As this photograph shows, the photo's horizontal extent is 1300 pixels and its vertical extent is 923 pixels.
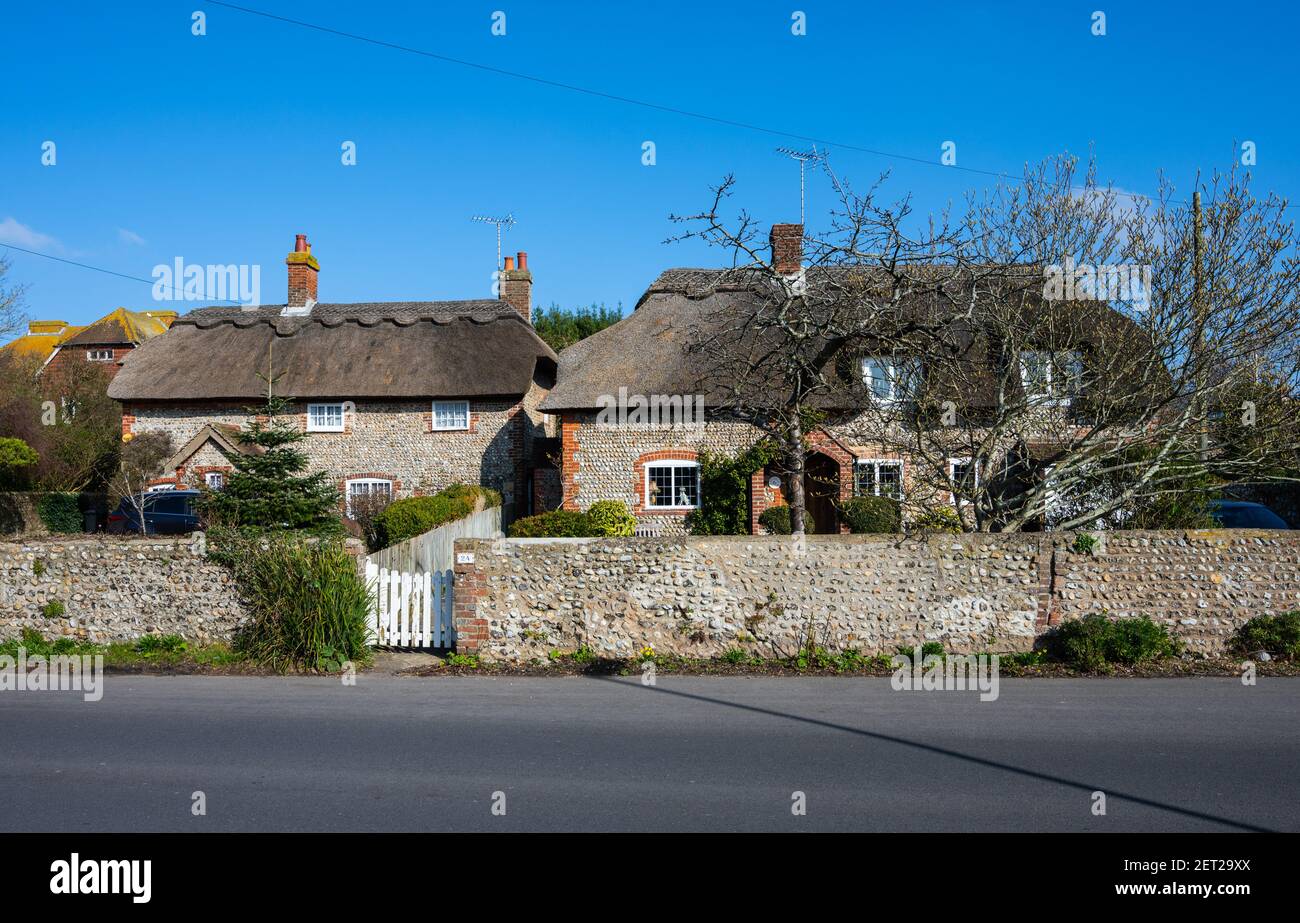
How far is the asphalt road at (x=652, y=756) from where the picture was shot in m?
5.79

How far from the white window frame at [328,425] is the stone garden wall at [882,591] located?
18.6m

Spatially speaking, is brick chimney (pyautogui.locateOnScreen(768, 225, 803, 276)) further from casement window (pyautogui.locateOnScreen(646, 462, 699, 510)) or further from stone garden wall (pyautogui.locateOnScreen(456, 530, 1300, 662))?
stone garden wall (pyautogui.locateOnScreen(456, 530, 1300, 662))

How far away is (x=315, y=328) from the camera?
2989 cm

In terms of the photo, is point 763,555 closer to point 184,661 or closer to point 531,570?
point 531,570

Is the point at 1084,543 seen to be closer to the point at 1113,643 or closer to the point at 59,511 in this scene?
the point at 1113,643

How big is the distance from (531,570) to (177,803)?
5.81m

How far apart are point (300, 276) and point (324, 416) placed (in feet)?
18.9

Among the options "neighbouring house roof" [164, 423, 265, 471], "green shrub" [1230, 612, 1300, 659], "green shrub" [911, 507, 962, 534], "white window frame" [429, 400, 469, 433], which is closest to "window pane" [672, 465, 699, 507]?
"white window frame" [429, 400, 469, 433]

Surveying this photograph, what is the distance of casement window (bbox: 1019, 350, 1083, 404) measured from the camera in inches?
495

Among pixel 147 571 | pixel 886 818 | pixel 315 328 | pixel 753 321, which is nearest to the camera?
pixel 886 818

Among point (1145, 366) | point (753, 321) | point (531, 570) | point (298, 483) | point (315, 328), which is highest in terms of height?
point (315, 328)

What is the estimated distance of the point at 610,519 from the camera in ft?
72.8

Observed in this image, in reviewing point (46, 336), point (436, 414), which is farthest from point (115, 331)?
point (436, 414)

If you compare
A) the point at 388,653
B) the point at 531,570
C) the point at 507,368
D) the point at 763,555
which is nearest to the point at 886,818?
the point at 763,555
